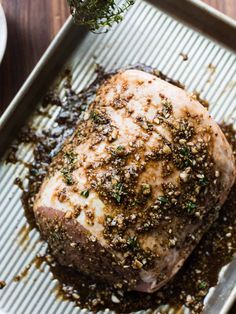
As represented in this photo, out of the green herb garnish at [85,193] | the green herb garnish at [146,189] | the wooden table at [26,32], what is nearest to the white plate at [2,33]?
the wooden table at [26,32]

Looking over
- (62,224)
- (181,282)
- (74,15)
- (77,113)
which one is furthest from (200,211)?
(74,15)

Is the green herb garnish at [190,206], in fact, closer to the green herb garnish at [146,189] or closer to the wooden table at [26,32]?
the green herb garnish at [146,189]

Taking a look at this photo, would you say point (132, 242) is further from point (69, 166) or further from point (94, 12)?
point (94, 12)

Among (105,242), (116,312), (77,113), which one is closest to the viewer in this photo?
(105,242)

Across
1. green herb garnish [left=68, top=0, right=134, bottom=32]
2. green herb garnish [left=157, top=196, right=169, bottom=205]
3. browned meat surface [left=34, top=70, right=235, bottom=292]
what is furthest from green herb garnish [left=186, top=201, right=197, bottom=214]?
green herb garnish [left=68, top=0, right=134, bottom=32]

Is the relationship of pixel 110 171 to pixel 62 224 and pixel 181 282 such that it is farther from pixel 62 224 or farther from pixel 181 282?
pixel 181 282

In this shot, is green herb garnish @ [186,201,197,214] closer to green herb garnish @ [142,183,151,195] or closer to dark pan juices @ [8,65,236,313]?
green herb garnish @ [142,183,151,195]

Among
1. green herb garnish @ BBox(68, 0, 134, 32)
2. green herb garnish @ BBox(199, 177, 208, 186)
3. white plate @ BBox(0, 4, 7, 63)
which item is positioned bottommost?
green herb garnish @ BBox(199, 177, 208, 186)
